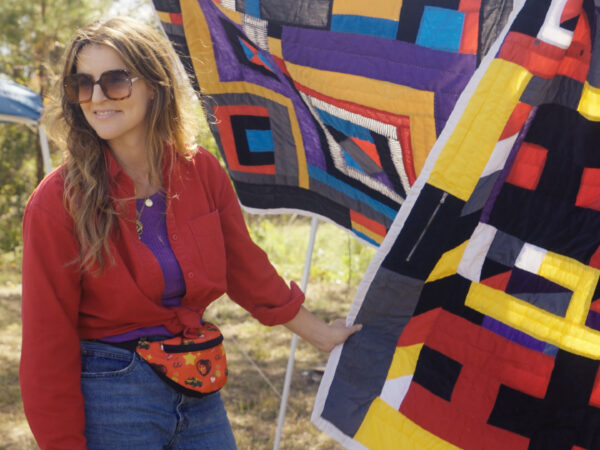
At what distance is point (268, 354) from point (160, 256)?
11.0 ft

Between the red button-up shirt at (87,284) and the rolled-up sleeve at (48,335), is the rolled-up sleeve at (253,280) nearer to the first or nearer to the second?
the red button-up shirt at (87,284)

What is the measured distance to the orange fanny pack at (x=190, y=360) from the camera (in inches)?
61.1

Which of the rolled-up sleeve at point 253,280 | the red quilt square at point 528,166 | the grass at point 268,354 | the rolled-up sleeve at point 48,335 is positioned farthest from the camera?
the grass at point 268,354

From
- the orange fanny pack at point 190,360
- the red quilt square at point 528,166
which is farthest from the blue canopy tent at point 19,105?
the red quilt square at point 528,166

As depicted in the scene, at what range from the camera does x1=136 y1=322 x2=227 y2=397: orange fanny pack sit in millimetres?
1552

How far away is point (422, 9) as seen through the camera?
6.34ft

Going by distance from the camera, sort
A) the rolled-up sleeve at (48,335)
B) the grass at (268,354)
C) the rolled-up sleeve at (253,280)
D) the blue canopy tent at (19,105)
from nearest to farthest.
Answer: the rolled-up sleeve at (48,335) → the rolled-up sleeve at (253,280) → the grass at (268,354) → the blue canopy tent at (19,105)

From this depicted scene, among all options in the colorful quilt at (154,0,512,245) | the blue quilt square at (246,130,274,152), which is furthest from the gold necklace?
the blue quilt square at (246,130,274,152)

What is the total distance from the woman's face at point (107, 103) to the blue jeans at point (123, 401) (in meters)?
0.52

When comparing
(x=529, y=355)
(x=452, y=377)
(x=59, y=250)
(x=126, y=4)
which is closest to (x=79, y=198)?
(x=59, y=250)

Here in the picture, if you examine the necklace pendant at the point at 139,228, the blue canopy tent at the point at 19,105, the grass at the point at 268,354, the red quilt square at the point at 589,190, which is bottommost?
the grass at the point at 268,354

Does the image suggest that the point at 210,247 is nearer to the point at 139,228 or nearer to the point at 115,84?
the point at 139,228

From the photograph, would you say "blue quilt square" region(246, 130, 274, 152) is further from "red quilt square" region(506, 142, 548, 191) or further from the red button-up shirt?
"red quilt square" region(506, 142, 548, 191)

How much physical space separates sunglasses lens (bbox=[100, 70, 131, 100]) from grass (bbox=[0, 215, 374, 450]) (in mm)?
2370
